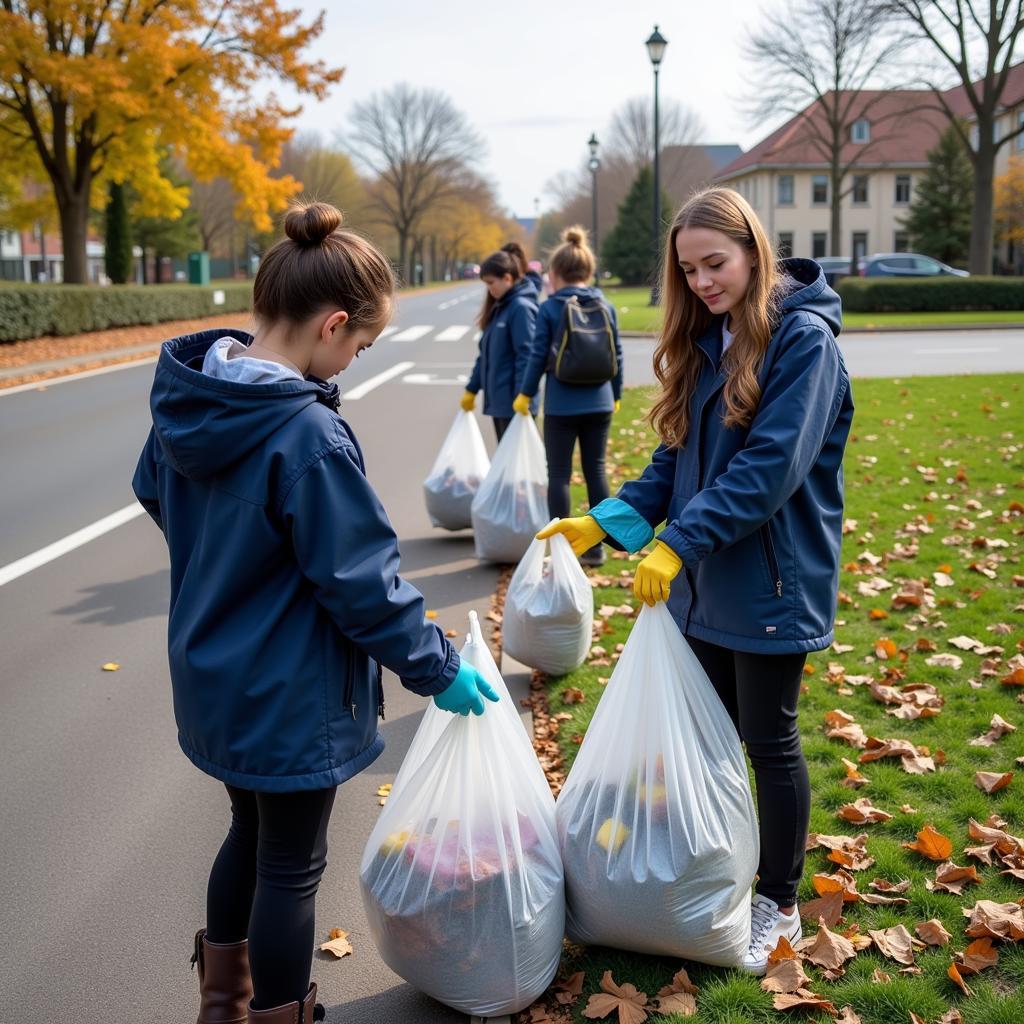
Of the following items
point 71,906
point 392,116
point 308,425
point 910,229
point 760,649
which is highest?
point 392,116

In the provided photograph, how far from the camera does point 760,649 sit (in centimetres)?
258

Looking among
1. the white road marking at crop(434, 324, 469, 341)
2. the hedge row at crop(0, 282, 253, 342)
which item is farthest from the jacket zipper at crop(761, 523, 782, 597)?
the white road marking at crop(434, 324, 469, 341)

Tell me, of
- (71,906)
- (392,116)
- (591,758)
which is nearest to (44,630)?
(71,906)

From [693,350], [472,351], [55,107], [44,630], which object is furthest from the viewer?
[55,107]

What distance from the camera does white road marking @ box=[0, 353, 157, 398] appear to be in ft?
50.0

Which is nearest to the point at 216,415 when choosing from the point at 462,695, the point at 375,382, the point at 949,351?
the point at 462,695

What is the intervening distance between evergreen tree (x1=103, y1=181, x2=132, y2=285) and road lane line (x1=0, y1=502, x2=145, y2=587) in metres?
29.4

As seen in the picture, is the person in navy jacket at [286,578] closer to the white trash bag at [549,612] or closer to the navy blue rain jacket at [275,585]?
the navy blue rain jacket at [275,585]

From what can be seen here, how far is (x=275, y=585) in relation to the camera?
208cm

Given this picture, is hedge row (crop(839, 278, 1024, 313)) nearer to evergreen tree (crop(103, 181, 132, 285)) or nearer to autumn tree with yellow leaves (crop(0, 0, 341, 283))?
autumn tree with yellow leaves (crop(0, 0, 341, 283))

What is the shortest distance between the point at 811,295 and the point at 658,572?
76 cm

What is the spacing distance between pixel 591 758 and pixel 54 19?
86.1ft

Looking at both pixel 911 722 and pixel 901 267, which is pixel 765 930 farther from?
pixel 901 267

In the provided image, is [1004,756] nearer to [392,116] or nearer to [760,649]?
[760,649]
